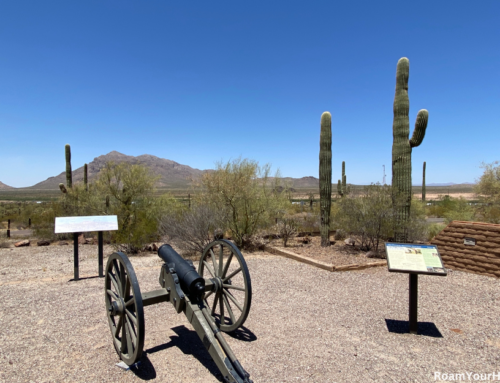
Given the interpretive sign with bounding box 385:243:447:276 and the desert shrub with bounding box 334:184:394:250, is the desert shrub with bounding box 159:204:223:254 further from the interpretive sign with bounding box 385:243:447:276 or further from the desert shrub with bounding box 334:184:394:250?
the interpretive sign with bounding box 385:243:447:276

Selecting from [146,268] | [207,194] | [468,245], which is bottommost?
[146,268]

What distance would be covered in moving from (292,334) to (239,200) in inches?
280

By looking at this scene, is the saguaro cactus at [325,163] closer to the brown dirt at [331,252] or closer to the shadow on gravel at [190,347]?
the brown dirt at [331,252]

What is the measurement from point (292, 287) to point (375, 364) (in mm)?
2966

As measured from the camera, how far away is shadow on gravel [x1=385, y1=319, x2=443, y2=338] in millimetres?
4328

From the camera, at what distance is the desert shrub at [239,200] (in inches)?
432

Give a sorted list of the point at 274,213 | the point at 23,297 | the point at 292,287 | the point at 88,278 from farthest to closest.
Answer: the point at 274,213
the point at 88,278
the point at 292,287
the point at 23,297

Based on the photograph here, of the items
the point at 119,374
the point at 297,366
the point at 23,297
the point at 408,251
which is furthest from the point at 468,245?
the point at 23,297

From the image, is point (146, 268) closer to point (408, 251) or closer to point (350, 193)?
point (408, 251)

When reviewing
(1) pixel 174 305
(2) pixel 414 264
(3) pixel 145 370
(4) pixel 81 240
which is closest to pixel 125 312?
(1) pixel 174 305

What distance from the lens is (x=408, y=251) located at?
4.51 meters

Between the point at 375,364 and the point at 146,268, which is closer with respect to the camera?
the point at 375,364

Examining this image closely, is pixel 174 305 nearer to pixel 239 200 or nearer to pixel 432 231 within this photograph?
pixel 239 200

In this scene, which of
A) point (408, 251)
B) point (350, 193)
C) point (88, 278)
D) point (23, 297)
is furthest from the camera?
point (350, 193)
